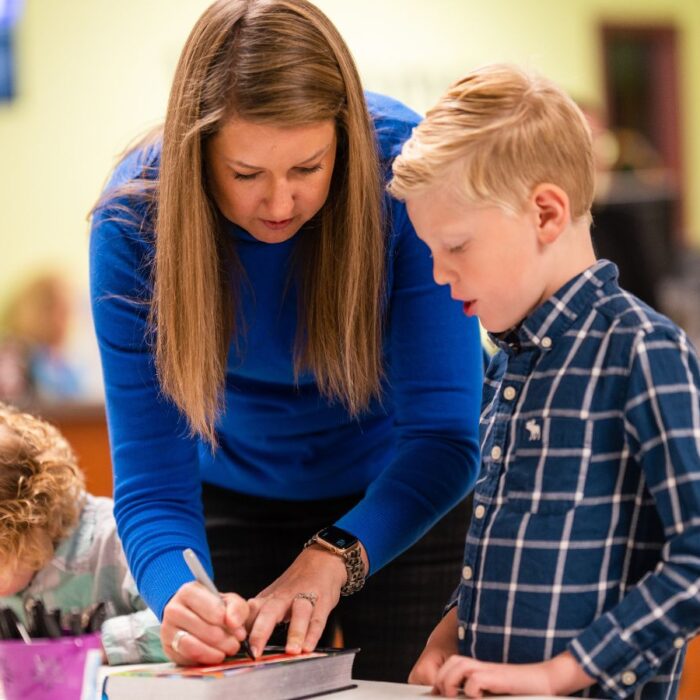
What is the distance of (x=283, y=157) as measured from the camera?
1180 millimetres

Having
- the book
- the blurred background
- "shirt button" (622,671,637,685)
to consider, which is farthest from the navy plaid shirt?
the blurred background

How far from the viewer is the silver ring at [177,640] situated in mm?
1118

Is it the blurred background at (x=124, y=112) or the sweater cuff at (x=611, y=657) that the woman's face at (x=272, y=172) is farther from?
the blurred background at (x=124, y=112)

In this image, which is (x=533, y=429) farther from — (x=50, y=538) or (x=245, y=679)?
(x=50, y=538)

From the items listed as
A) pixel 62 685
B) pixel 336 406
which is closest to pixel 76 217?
pixel 336 406

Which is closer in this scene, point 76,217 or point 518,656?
point 518,656

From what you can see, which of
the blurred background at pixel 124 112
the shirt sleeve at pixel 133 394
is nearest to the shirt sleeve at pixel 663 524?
the shirt sleeve at pixel 133 394

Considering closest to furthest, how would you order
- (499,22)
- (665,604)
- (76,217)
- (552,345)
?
(665,604)
(552,345)
(76,217)
(499,22)

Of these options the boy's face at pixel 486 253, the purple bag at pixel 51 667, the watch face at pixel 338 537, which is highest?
the boy's face at pixel 486 253

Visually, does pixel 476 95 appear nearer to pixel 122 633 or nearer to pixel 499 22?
pixel 122 633

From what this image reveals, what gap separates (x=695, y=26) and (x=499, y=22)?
154 cm

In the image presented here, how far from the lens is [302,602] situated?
117 centimetres

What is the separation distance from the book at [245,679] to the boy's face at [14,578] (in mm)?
439

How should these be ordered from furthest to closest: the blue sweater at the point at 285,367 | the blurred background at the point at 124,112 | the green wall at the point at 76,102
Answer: the green wall at the point at 76,102
the blurred background at the point at 124,112
the blue sweater at the point at 285,367
